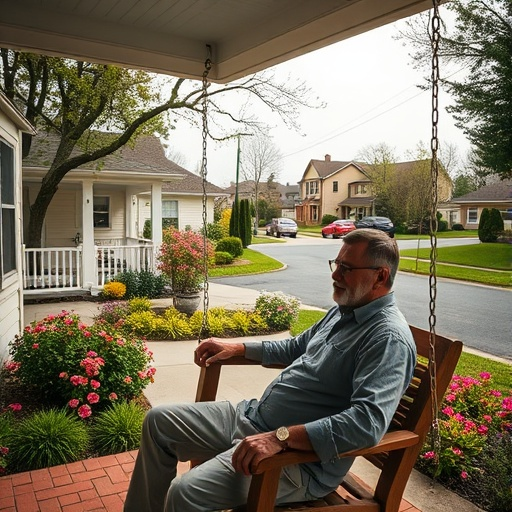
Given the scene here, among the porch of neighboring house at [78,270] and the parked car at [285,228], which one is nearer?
the porch of neighboring house at [78,270]

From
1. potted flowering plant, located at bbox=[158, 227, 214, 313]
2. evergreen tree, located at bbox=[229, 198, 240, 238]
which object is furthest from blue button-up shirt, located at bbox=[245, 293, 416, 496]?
evergreen tree, located at bbox=[229, 198, 240, 238]

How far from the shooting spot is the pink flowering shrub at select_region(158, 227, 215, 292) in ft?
25.7

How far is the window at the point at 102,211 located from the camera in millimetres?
13094

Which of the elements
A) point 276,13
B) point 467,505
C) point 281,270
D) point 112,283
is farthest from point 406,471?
point 281,270

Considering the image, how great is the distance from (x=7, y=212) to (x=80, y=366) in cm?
182

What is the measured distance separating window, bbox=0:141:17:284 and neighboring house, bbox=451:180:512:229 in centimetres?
1676

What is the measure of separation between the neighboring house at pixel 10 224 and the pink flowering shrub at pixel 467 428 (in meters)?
3.24

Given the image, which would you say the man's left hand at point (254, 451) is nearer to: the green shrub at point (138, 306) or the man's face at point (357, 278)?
the man's face at point (357, 278)

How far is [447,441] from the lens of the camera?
106 inches

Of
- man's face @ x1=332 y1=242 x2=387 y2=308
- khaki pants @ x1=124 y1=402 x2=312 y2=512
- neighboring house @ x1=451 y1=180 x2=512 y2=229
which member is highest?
neighboring house @ x1=451 y1=180 x2=512 y2=229

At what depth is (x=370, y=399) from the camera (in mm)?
1443

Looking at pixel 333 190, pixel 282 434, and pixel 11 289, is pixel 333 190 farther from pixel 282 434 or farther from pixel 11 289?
pixel 282 434

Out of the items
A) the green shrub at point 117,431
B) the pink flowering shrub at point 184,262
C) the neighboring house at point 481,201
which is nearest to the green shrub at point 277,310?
the pink flowering shrub at point 184,262

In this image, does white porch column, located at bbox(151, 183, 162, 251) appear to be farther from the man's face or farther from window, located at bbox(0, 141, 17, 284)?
the man's face
